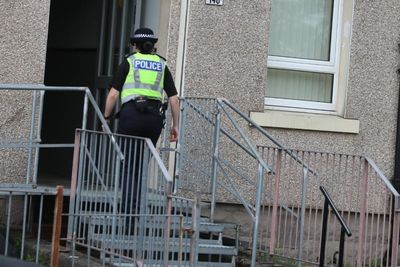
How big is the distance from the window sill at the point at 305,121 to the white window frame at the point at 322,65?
22 centimetres

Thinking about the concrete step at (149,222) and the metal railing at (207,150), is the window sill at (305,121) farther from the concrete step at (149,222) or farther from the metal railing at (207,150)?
the concrete step at (149,222)

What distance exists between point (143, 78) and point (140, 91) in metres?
0.13

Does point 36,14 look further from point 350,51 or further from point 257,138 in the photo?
point 350,51

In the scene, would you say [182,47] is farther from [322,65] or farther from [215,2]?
[322,65]

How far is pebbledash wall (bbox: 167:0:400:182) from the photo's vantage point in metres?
10.4

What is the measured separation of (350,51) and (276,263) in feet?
9.52

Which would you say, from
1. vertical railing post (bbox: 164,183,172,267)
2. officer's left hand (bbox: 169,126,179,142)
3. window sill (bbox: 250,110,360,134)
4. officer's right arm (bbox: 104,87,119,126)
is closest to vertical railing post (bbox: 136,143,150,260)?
vertical railing post (bbox: 164,183,172,267)

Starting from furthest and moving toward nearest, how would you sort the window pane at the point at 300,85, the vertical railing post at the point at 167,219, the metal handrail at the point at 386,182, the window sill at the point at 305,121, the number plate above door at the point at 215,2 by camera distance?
1. the window pane at the point at 300,85
2. the window sill at the point at 305,121
3. the number plate above door at the point at 215,2
4. the metal handrail at the point at 386,182
5. the vertical railing post at the point at 167,219

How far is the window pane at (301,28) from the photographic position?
11.2 meters

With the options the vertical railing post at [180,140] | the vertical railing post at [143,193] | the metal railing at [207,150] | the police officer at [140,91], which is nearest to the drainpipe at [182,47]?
the metal railing at [207,150]

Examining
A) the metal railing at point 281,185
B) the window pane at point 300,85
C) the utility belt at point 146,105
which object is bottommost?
the metal railing at point 281,185

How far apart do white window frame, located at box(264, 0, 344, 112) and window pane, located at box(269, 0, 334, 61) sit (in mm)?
68

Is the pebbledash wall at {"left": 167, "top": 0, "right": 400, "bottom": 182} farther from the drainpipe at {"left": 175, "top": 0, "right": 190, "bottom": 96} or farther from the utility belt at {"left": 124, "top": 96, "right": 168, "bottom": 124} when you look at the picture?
the utility belt at {"left": 124, "top": 96, "right": 168, "bottom": 124}

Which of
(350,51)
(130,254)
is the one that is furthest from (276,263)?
(350,51)
